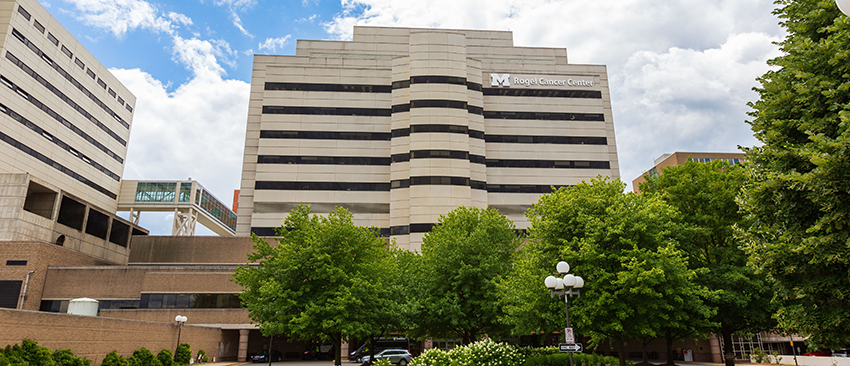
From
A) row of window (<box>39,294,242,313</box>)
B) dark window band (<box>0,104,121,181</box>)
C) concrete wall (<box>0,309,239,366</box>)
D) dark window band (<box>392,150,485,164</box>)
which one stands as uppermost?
dark window band (<box>0,104,121,181</box>)

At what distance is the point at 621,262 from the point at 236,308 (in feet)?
132

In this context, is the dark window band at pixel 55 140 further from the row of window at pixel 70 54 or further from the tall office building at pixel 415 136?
the tall office building at pixel 415 136

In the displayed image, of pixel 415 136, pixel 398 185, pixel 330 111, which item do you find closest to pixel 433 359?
pixel 398 185

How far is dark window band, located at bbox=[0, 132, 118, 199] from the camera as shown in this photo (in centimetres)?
5981

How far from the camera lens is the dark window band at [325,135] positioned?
66375 mm

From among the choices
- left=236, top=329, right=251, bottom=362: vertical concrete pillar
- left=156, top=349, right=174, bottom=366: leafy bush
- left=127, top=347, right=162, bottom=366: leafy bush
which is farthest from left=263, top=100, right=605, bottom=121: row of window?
left=127, top=347, right=162, bottom=366: leafy bush

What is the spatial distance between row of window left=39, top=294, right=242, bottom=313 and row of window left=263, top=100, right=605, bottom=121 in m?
28.4

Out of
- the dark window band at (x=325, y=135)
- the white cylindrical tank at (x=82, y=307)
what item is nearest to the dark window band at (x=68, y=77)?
the dark window band at (x=325, y=135)

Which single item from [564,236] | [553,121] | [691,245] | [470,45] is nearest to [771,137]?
[564,236]

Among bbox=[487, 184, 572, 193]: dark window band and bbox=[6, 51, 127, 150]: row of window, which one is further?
bbox=[487, 184, 572, 193]: dark window band

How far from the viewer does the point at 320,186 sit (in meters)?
64.7

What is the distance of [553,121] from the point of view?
228ft

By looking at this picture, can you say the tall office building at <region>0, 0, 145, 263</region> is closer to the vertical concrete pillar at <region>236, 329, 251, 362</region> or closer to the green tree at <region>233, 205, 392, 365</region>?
the vertical concrete pillar at <region>236, 329, 251, 362</region>

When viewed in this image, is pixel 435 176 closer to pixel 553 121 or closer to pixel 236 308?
pixel 553 121
